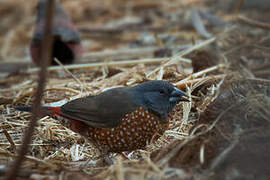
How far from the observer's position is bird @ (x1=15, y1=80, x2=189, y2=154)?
3.30 metres

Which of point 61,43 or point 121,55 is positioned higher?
point 61,43

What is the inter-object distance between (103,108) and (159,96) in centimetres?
48

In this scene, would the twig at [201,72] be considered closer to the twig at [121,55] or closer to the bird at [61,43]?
the twig at [121,55]

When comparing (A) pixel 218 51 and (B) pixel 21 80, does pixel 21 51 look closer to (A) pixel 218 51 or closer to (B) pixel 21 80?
(B) pixel 21 80

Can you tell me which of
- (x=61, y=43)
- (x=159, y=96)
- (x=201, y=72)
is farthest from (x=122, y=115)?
(x=61, y=43)

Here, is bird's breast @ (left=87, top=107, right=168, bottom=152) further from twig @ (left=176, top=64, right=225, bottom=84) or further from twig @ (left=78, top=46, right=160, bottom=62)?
twig @ (left=78, top=46, right=160, bottom=62)

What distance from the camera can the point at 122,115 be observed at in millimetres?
3312

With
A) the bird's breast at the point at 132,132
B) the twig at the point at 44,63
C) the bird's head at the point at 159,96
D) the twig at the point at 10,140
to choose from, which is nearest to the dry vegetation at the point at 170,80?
the twig at the point at 10,140

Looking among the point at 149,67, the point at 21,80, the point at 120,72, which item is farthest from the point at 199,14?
the point at 21,80

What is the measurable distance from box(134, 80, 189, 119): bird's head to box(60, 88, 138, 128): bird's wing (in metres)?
0.13

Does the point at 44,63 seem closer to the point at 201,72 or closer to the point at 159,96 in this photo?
the point at 159,96

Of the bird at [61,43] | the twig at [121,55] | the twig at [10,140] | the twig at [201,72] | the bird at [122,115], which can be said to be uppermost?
the bird at [61,43]

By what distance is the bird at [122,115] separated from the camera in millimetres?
3299

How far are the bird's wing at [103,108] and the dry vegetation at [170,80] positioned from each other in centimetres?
35
